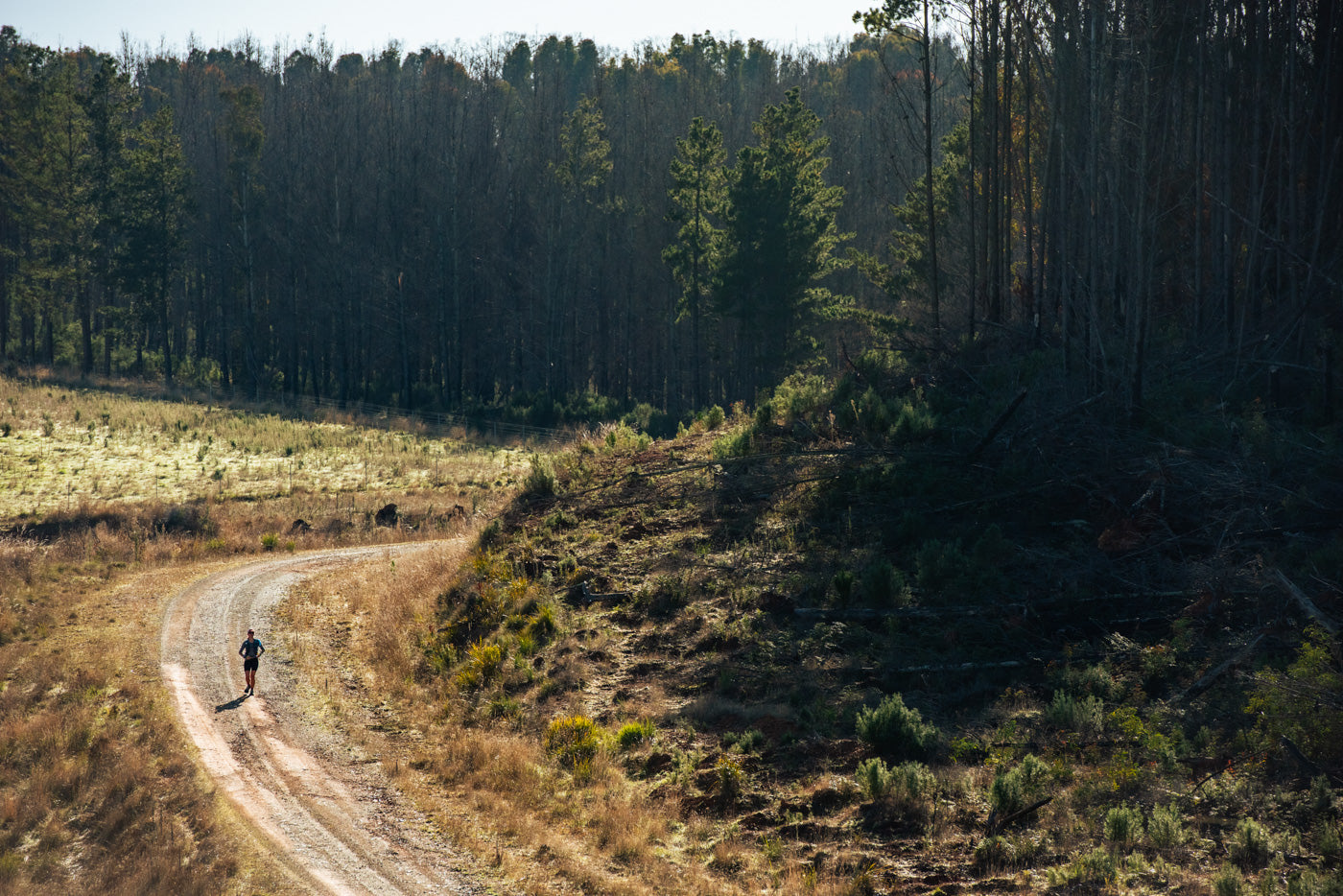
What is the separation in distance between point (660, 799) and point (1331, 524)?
8.57m

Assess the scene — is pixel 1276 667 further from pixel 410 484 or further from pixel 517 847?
pixel 410 484

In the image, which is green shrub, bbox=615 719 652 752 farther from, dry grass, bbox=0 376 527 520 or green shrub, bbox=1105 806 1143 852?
dry grass, bbox=0 376 527 520

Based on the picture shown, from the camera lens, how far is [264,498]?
31.3 meters

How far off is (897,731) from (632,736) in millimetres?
3349

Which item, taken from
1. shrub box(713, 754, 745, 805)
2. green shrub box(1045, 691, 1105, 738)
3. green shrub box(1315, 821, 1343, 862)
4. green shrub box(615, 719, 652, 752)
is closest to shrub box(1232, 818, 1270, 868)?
green shrub box(1315, 821, 1343, 862)

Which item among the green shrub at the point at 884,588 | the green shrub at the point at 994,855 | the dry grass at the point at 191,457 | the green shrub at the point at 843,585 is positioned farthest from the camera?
the dry grass at the point at 191,457

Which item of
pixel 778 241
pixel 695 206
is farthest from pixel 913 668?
pixel 695 206

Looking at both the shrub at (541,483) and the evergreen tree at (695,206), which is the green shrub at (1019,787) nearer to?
the shrub at (541,483)

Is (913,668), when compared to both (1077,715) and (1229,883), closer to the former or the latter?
(1077,715)

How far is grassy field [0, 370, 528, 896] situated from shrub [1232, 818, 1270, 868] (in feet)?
28.5

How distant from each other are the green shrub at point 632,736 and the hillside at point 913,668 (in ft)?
0.20

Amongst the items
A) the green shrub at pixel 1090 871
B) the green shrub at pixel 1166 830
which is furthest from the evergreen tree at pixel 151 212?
the green shrub at pixel 1166 830

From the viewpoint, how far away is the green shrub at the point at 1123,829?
7.67 meters

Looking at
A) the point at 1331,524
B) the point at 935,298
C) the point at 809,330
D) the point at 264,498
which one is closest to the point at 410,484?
the point at 264,498
